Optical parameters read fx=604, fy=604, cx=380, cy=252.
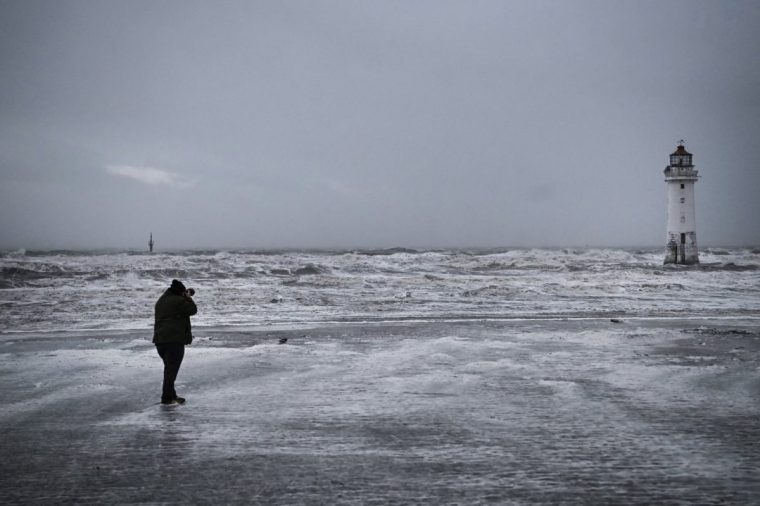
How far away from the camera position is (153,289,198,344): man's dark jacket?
7.16m

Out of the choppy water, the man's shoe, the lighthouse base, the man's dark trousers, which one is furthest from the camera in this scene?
the lighthouse base

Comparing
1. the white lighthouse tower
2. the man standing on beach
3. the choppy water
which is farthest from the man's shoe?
the white lighthouse tower

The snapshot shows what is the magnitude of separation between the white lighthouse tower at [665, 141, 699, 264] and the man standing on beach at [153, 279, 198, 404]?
5165 centimetres

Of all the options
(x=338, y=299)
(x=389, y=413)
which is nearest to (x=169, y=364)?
(x=389, y=413)

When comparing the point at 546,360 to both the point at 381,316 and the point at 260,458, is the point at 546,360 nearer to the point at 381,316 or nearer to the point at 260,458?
the point at 260,458

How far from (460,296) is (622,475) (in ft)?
62.6

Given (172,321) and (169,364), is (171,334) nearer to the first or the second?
(172,321)

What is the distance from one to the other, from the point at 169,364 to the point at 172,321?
0.51 metres

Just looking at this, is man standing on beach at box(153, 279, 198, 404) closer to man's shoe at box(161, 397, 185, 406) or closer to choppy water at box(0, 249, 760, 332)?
man's shoe at box(161, 397, 185, 406)

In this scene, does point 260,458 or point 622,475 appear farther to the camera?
point 260,458

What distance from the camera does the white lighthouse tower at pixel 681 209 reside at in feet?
168

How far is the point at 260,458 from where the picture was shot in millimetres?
5312

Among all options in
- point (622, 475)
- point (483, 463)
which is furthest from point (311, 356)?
point (622, 475)

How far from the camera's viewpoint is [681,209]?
169 feet
